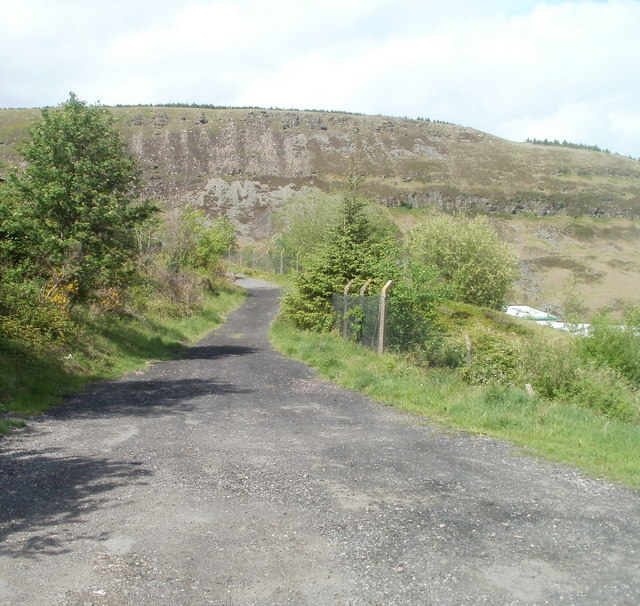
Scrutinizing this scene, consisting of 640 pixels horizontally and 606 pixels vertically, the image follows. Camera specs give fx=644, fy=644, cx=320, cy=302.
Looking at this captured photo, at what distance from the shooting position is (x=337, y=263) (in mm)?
22188

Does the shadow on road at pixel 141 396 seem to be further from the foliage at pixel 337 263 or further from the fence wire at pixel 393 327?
the foliage at pixel 337 263

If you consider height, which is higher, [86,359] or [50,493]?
[50,493]

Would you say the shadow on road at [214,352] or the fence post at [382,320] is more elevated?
the fence post at [382,320]

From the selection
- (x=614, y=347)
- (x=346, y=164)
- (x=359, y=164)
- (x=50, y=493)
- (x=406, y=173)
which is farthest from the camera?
(x=406, y=173)

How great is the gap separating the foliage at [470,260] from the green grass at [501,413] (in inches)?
1074

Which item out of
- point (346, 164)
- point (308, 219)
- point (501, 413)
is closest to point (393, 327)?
point (501, 413)

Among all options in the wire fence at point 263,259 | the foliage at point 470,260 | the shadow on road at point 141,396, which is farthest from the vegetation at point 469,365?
the wire fence at point 263,259

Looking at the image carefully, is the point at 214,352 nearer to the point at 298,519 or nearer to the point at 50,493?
the point at 50,493

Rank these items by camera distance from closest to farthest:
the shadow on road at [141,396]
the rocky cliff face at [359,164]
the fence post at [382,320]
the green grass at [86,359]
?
the shadow on road at [141,396], the green grass at [86,359], the fence post at [382,320], the rocky cliff face at [359,164]

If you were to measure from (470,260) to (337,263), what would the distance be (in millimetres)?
21989

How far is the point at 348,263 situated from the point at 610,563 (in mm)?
17954

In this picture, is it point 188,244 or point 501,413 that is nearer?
point 501,413

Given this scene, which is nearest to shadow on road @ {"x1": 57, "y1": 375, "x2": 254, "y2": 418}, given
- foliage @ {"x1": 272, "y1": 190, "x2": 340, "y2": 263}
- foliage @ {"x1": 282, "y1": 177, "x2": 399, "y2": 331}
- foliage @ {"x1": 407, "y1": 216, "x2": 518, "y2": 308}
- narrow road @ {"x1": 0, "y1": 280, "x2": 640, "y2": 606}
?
narrow road @ {"x1": 0, "y1": 280, "x2": 640, "y2": 606}

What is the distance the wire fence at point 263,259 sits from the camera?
64.4 metres
